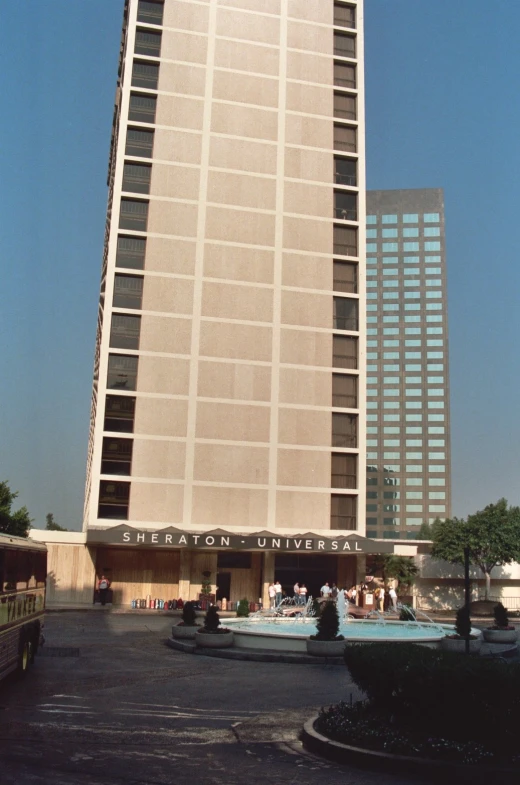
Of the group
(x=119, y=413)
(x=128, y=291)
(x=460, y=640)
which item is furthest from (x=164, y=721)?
(x=128, y=291)

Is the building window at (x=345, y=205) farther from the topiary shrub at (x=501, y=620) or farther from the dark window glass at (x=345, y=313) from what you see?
the topiary shrub at (x=501, y=620)

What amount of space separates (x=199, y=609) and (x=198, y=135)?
35.4 m

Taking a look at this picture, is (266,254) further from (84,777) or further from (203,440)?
(84,777)

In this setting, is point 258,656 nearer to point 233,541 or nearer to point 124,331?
point 233,541

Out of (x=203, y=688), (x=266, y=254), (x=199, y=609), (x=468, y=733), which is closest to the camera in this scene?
(x=468, y=733)

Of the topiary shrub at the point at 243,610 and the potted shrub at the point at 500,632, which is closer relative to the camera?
the potted shrub at the point at 500,632

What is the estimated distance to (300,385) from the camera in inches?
2221

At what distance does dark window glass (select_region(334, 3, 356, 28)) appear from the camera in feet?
216

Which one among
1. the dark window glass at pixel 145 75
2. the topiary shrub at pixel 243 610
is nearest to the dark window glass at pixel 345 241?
the dark window glass at pixel 145 75

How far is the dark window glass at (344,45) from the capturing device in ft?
212

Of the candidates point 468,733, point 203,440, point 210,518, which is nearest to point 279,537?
point 210,518

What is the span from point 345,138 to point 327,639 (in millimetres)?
48372

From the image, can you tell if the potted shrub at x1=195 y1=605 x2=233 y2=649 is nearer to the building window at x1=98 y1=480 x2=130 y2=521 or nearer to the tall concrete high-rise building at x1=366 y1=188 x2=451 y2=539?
the building window at x1=98 y1=480 x2=130 y2=521

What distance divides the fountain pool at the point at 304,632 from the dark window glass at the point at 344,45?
161 feet
